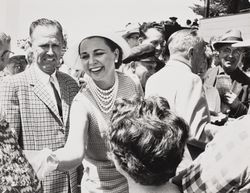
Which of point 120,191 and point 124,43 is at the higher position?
point 124,43

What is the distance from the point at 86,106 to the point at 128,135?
0.98 meters

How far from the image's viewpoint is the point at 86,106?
8.02 feet

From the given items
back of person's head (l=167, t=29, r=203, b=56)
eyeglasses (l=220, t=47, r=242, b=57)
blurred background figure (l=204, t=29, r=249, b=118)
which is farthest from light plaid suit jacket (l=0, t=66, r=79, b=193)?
eyeglasses (l=220, t=47, r=242, b=57)

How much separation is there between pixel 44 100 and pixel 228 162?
1784 millimetres

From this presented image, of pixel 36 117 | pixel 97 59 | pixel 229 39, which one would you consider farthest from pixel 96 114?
pixel 229 39

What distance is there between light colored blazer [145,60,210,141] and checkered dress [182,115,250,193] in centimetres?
131

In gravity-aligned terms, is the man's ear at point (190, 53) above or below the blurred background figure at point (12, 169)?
below

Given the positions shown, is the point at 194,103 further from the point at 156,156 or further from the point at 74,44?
the point at 156,156

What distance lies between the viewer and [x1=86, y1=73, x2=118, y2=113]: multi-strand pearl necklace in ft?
8.30

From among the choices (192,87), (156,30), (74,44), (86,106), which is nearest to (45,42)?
(74,44)

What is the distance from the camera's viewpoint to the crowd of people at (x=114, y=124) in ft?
4.92

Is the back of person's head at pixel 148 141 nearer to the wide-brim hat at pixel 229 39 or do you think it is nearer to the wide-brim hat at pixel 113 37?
the wide-brim hat at pixel 113 37

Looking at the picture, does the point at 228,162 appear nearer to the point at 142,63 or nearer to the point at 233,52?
the point at 142,63

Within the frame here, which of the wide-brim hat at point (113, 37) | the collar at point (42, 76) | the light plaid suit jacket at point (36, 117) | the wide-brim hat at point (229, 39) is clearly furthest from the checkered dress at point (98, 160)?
the wide-brim hat at point (229, 39)
